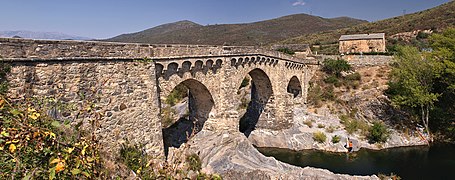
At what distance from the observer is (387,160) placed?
65.6 ft

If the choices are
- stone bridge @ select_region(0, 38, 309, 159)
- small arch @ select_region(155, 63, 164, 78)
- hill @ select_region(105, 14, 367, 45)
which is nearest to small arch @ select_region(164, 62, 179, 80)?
stone bridge @ select_region(0, 38, 309, 159)

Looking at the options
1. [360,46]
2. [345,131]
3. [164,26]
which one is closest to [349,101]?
[345,131]

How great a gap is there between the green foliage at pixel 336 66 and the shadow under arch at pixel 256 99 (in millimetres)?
13535

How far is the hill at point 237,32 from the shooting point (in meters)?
79.8

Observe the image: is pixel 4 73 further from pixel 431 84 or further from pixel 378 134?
pixel 431 84

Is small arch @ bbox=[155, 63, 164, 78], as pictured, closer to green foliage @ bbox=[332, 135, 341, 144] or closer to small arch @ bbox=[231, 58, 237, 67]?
small arch @ bbox=[231, 58, 237, 67]

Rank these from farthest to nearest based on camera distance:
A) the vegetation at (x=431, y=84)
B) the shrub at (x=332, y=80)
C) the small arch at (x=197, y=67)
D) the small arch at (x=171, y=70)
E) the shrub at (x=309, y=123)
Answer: the shrub at (x=332, y=80) < the shrub at (x=309, y=123) < the vegetation at (x=431, y=84) < the small arch at (x=197, y=67) < the small arch at (x=171, y=70)

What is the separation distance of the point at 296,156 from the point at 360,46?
3388cm

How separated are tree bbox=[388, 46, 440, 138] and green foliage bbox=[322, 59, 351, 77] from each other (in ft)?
29.3

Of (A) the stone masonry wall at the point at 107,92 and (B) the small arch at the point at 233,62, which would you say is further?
(B) the small arch at the point at 233,62

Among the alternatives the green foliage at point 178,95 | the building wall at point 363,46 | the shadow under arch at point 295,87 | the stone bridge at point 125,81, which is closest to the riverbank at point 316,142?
the shadow under arch at point 295,87

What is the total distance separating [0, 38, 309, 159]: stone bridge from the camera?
7.36 m

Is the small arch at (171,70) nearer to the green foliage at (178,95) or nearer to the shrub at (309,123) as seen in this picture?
the shrub at (309,123)

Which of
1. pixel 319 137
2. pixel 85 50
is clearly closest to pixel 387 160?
pixel 319 137
